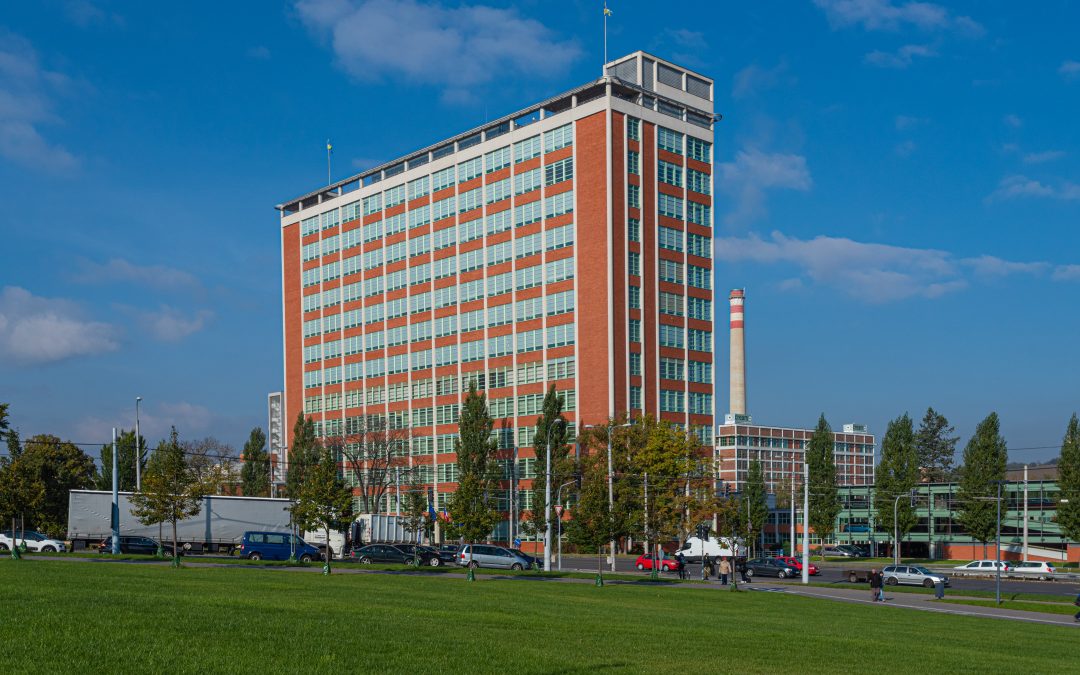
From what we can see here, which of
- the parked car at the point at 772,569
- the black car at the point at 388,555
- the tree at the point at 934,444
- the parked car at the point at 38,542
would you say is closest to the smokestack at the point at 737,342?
the tree at the point at 934,444

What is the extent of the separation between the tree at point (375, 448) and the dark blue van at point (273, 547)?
134ft

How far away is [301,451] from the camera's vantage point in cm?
12950

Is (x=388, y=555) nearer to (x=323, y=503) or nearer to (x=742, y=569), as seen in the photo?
(x=323, y=503)

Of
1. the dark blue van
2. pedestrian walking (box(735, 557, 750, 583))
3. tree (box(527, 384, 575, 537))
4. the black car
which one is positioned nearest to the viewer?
pedestrian walking (box(735, 557, 750, 583))

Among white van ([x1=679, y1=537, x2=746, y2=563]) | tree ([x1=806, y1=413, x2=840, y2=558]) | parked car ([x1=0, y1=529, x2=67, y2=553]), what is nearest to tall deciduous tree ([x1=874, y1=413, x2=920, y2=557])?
tree ([x1=806, y1=413, x2=840, y2=558])

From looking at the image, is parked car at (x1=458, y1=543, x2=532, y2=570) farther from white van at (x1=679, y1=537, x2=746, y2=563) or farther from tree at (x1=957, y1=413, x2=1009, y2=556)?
tree at (x1=957, y1=413, x2=1009, y2=556)

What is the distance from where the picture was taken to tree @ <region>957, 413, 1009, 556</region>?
10519 centimetres

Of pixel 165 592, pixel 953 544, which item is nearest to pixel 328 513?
pixel 165 592

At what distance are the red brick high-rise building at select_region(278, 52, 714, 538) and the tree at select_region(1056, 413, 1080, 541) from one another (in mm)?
35074

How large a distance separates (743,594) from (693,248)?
70178 mm

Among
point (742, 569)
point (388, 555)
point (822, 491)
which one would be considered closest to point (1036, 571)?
point (742, 569)

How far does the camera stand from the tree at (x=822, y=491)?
399ft

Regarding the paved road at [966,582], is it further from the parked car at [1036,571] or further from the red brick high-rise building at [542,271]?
the red brick high-rise building at [542,271]

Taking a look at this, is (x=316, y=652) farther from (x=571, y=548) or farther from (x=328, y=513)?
(x=571, y=548)
